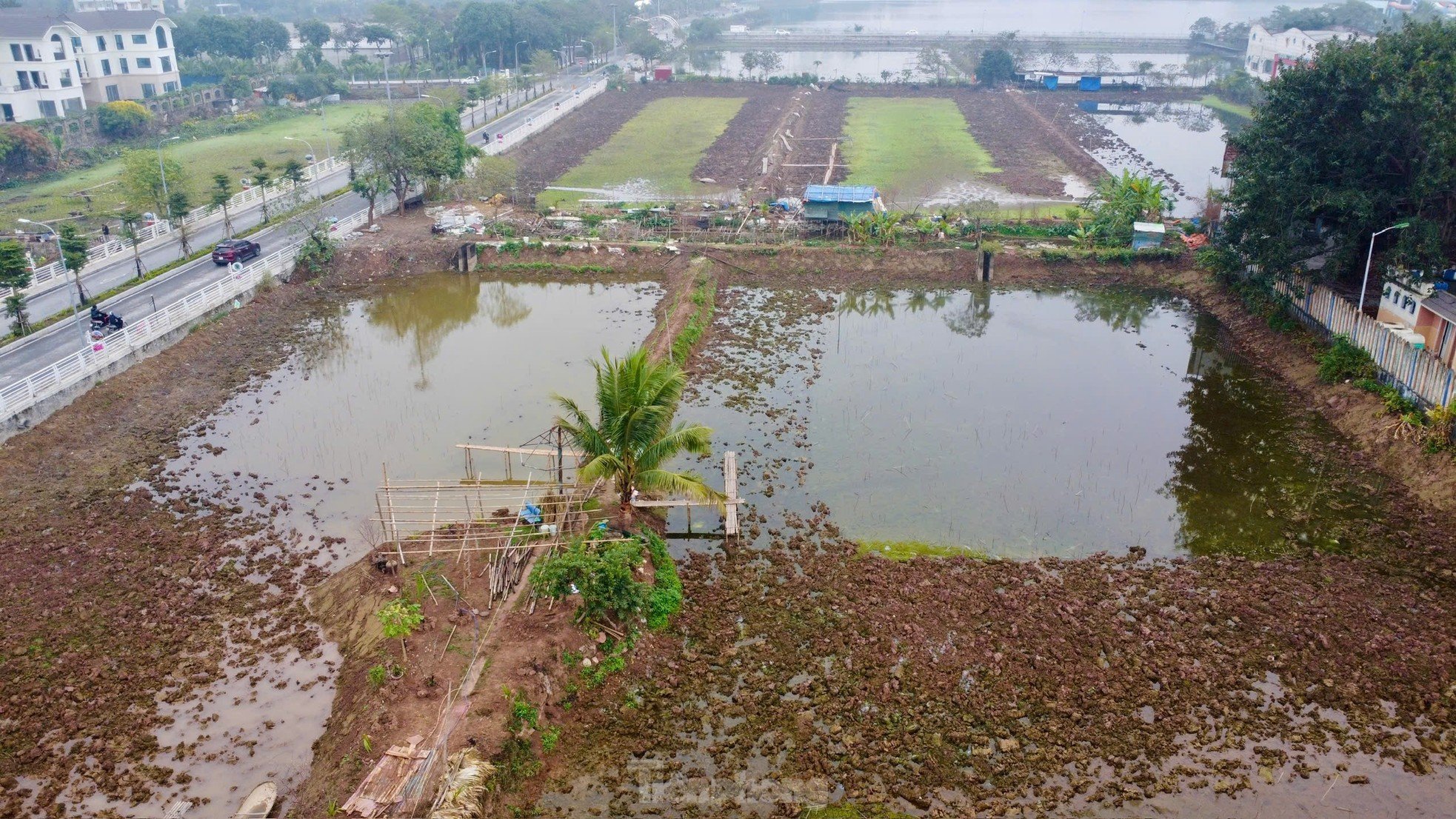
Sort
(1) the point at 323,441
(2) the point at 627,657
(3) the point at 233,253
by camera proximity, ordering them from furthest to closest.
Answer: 1. (3) the point at 233,253
2. (1) the point at 323,441
3. (2) the point at 627,657

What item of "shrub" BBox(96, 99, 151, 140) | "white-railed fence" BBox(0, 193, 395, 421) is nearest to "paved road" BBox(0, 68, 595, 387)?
"white-railed fence" BBox(0, 193, 395, 421)

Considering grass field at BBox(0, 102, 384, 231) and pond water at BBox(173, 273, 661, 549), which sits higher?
grass field at BBox(0, 102, 384, 231)

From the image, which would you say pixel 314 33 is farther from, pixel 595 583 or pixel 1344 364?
pixel 1344 364

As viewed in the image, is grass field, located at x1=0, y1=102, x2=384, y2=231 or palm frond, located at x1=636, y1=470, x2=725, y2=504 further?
grass field, located at x1=0, y1=102, x2=384, y2=231

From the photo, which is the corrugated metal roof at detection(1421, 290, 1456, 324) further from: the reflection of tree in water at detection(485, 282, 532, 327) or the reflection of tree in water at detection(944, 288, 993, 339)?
the reflection of tree in water at detection(485, 282, 532, 327)

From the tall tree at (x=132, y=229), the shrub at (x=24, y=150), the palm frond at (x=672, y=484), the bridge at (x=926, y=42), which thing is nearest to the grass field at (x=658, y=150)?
the tall tree at (x=132, y=229)

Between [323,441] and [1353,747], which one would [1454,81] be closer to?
[1353,747]

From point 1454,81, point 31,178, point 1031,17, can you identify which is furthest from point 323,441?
point 1031,17
